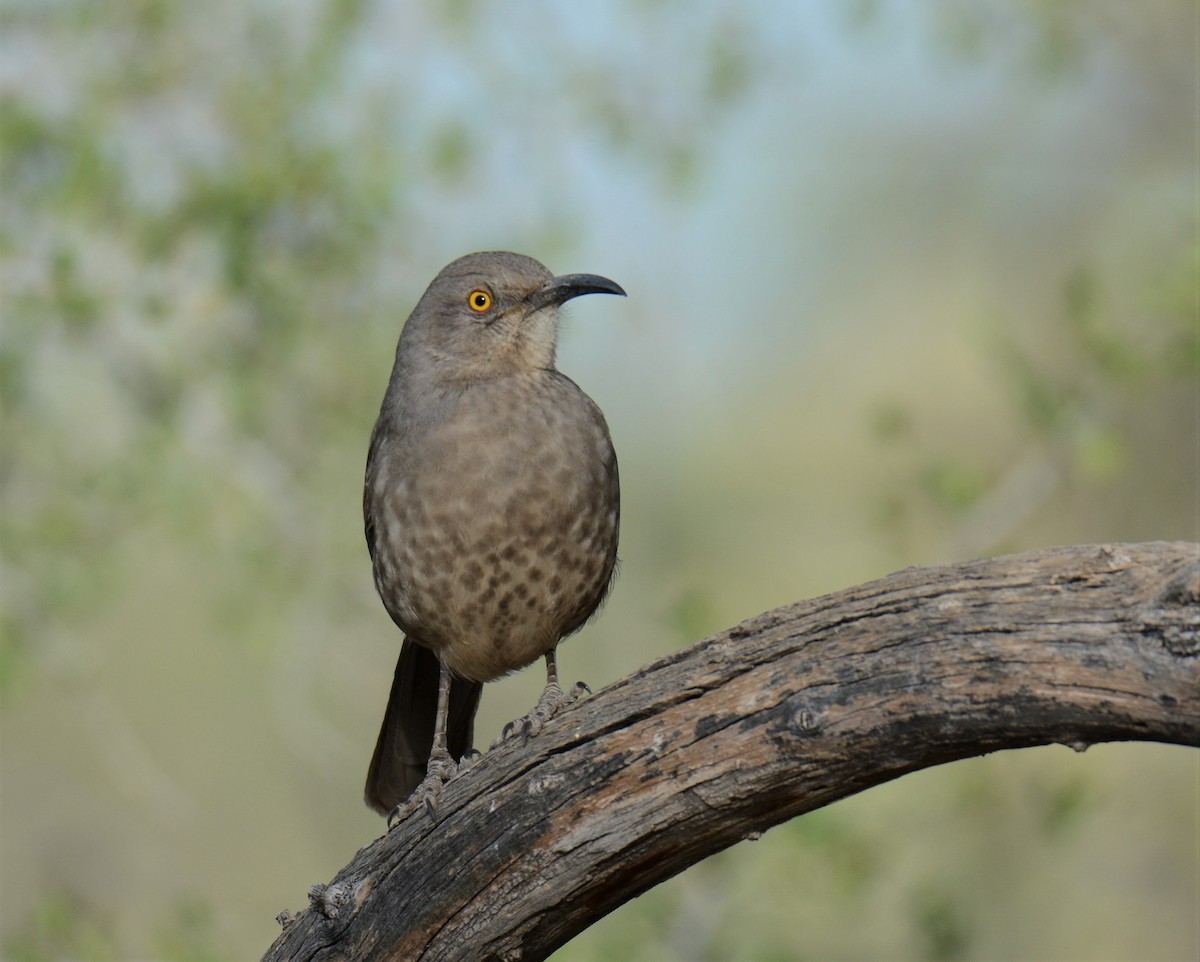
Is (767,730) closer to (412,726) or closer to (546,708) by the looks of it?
(546,708)

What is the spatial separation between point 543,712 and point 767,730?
109cm

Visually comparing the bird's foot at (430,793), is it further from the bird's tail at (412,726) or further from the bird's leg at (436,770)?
the bird's tail at (412,726)

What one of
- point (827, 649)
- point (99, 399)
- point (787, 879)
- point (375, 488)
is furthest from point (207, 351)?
point (827, 649)

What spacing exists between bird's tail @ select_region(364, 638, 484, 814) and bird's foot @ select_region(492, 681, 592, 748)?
29.7 inches

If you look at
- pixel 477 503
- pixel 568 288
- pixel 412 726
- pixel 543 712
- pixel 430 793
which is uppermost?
pixel 568 288

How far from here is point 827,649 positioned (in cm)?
317

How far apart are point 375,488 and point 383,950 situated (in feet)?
5.82

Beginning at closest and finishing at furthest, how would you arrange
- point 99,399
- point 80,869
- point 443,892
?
point 443,892
point 99,399
point 80,869

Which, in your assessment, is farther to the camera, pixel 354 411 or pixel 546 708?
pixel 354 411

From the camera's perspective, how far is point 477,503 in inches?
185

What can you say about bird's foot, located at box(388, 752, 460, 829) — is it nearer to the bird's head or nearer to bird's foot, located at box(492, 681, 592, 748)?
bird's foot, located at box(492, 681, 592, 748)

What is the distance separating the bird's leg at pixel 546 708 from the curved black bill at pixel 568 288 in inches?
50.6

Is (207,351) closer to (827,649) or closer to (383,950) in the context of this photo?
(383,950)

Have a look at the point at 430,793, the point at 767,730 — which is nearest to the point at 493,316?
the point at 430,793
